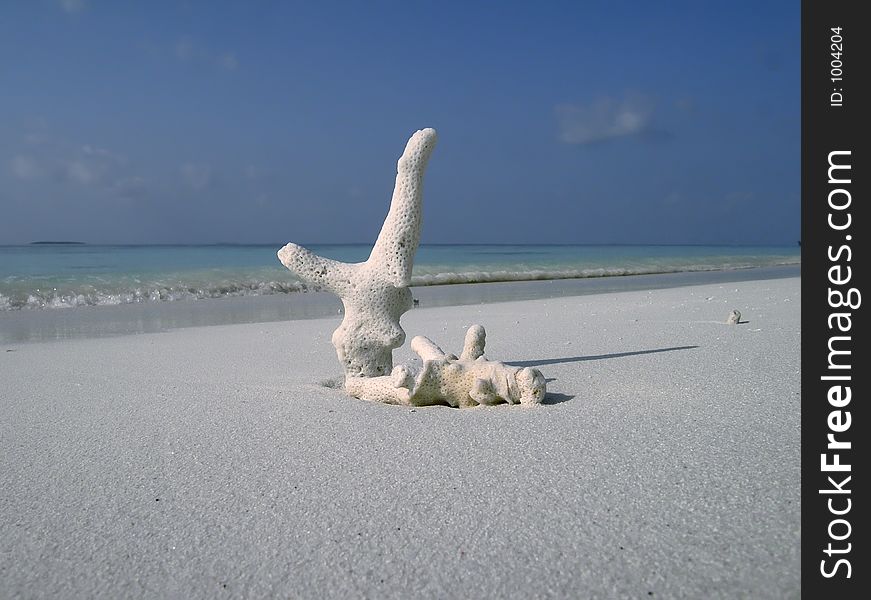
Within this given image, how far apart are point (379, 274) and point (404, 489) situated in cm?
187

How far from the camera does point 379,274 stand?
3.89 meters

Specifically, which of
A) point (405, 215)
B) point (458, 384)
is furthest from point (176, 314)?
point (458, 384)

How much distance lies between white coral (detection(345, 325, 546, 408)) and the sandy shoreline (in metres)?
0.15

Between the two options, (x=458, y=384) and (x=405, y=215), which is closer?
(x=458, y=384)

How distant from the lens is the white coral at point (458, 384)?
3215 mm

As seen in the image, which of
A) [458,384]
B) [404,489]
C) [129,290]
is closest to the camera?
[404,489]

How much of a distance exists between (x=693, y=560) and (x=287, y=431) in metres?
1.73

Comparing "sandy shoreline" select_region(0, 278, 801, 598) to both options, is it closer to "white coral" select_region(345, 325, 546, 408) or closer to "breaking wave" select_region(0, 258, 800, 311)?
"white coral" select_region(345, 325, 546, 408)

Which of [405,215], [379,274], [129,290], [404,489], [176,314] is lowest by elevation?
[404,489]

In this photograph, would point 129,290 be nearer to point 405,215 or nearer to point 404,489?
point 405,215

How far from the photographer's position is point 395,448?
2.60 m

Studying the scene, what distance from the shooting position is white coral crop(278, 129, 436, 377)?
12.6ft

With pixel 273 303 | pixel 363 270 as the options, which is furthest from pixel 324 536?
pixel 273 303
